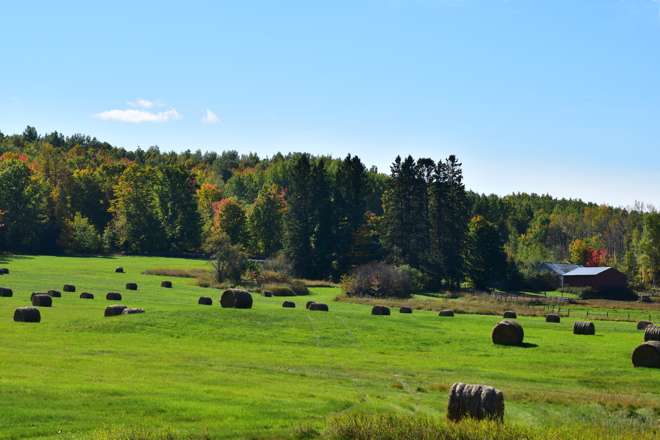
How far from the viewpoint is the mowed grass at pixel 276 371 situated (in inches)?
948

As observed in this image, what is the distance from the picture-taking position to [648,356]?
44.1m

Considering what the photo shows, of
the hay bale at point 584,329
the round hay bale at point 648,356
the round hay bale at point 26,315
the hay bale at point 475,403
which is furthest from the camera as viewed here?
the hay bale at point 584,329

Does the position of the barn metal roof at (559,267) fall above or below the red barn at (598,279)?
above

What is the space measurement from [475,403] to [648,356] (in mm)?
24522

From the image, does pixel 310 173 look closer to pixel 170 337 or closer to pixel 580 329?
pixel 580 329

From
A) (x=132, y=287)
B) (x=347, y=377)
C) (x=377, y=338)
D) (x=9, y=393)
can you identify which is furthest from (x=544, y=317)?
(x=9, y=393)

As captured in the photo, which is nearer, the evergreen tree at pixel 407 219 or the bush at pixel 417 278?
the bush at pixel 417 278

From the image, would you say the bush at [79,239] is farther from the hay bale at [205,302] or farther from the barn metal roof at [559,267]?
the barn metal roof at [559,267]

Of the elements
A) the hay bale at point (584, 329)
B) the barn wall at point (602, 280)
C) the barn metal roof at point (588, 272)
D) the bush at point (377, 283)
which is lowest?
the hay bale at point (584, 329)

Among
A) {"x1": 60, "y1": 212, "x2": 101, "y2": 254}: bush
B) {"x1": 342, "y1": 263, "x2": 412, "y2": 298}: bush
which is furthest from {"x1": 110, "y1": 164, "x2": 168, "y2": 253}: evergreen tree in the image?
{"x1": 342, "y1": 263, "x2": 412, "y2": 298}: bush

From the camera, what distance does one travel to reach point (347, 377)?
35594 mm

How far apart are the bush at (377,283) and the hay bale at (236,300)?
38208 mm

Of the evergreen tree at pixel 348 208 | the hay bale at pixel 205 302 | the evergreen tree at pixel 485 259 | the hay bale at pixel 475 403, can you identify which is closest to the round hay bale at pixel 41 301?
the hay bale at pixel 205 302

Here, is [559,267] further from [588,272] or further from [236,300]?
[236,300]
